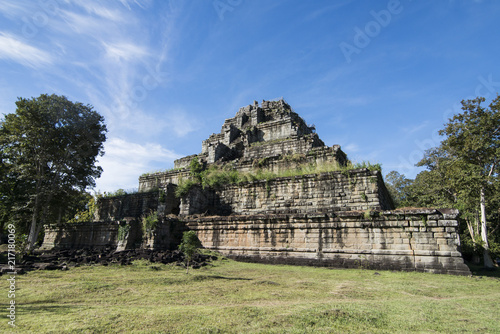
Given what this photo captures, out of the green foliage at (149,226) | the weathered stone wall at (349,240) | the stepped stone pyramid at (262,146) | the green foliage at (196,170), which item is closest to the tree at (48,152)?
the stepped stone pyramid at (262,146)

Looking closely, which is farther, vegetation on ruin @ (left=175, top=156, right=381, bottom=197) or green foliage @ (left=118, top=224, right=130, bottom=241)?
vegetation on ruin @ (left=175, top=156, right=381, bottom=197)

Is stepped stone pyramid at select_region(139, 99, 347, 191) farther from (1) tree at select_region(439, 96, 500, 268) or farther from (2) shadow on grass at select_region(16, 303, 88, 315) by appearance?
(2) shadow on grass at select_region(16, 303, 88, 315)

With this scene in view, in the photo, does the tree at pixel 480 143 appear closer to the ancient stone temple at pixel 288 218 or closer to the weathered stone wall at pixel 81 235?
the ancient stone temple at pixel 288 218

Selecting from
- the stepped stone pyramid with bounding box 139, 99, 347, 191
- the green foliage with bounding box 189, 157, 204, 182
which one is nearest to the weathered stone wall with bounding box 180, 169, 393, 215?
the green foliage with bounding box 189, 157, 204, 182

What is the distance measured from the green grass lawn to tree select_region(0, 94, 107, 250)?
1254 centimetres

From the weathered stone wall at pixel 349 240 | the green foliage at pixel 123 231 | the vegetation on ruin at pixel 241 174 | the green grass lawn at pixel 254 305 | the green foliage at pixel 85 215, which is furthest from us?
the green foliage at pixel 85 215

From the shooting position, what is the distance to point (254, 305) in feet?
14.2

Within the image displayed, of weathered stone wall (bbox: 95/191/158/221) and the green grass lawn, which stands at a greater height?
weathered stone wall (bbox: 95/191/158/221)

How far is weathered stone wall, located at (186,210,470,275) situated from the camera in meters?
8.43

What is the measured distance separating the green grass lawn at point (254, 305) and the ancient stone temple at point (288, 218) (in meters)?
1.73

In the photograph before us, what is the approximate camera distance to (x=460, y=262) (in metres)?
8.02

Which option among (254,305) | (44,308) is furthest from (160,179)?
(254,305)

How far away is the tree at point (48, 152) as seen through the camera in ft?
54.0

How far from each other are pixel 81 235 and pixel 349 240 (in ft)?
49.1
